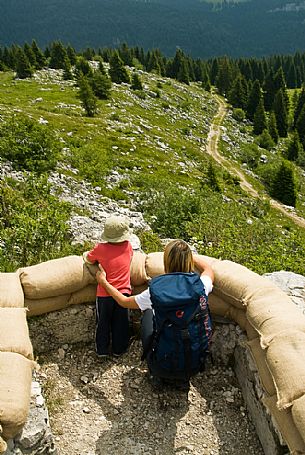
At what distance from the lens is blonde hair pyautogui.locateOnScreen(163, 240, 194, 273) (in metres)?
5.51

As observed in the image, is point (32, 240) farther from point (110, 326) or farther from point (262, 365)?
point (262, 365)

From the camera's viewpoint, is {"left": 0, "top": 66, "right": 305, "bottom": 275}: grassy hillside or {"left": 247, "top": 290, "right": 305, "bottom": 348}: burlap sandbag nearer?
{"left": 247, "top": 290, "right": 305, "bottom": 348}: burlap sandbag

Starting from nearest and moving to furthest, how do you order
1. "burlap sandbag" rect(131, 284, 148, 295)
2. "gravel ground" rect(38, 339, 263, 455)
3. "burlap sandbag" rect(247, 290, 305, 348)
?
"burlap sandbag" rect(247, 290, 305, 348)
"gravel ground" rect(38, 339, 263, 455)
"burlap sandbag" rect(131, 284, 148, 295)

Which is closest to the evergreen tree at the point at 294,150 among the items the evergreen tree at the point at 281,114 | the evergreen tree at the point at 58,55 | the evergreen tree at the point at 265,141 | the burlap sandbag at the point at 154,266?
the evergreen tree at the point at 265,141

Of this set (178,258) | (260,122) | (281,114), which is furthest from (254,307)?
(281,114)

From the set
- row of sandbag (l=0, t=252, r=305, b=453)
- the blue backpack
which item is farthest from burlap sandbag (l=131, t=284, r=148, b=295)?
the blue backpack

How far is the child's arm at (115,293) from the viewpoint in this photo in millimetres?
6004

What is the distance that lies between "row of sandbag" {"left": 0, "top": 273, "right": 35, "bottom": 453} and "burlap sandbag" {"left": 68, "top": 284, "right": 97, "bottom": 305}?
3.21 ft

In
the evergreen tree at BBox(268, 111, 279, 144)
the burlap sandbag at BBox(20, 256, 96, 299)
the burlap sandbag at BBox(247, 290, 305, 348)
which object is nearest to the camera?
the burlap sandbag at BBox(247, 290, 305, 348)

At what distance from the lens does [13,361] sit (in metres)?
4.93

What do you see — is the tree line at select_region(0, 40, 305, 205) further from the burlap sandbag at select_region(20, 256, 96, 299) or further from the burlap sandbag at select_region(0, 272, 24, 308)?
the burlap sandbag at select_region(0, 272, 24, 308)

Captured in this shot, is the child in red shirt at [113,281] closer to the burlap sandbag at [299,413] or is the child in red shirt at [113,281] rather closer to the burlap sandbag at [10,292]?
the burlap sandbag at [10,292]

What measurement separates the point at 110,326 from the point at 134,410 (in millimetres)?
1362

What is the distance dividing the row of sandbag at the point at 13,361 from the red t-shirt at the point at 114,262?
1.27m
